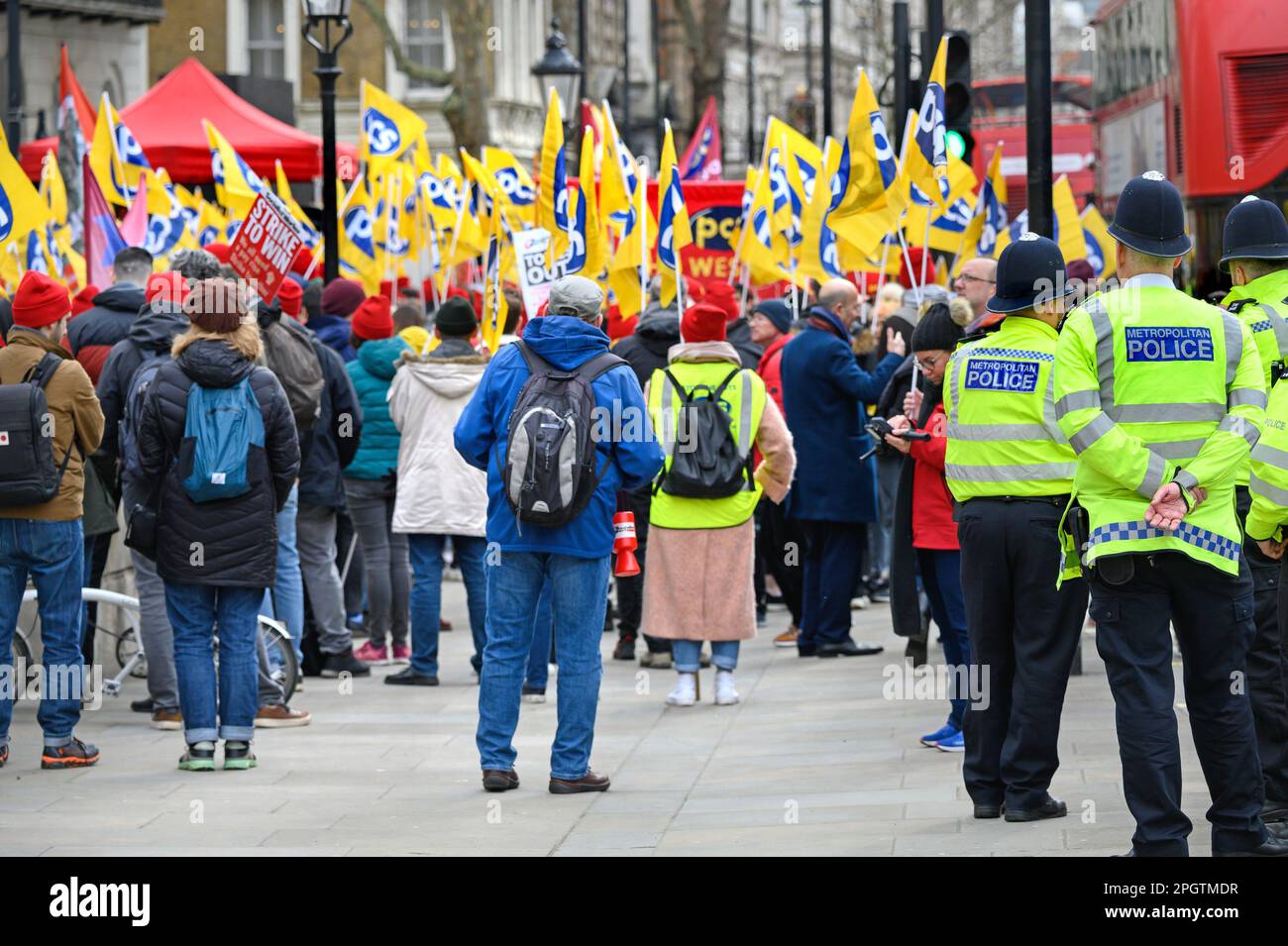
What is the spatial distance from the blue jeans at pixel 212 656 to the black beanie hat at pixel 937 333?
9.26 ft

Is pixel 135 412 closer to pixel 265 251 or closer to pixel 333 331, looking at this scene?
pixel 265 251

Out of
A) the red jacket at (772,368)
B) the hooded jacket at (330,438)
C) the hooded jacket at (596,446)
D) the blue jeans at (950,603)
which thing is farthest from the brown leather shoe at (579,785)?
the red jacket at (772,368)

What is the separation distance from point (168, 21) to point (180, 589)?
148ft

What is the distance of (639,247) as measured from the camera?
44.1ft

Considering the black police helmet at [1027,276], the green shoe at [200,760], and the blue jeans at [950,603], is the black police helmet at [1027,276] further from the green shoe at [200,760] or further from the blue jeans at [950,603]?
the green shoe at [200,760]

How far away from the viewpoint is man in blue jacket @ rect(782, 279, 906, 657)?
1198 centimetres

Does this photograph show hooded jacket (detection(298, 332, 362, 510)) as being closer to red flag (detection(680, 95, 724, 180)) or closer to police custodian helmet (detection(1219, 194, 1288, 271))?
police custodian helmet (detection(1219, 194, 1288, 271))

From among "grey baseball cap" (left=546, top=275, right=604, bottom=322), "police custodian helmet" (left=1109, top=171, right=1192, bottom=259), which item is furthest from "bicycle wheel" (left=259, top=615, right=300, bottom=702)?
"police custodian helmet" (left=1109, top=171, right=1192, bottom=259)

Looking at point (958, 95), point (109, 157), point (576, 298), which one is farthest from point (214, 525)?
point (109, 157)

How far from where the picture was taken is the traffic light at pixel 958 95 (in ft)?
45.4

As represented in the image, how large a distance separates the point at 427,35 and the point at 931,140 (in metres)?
38.2

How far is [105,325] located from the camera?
10.5 meters

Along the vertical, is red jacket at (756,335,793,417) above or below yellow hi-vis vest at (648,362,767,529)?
above

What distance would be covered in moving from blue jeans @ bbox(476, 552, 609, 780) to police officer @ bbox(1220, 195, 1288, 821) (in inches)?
98.9
